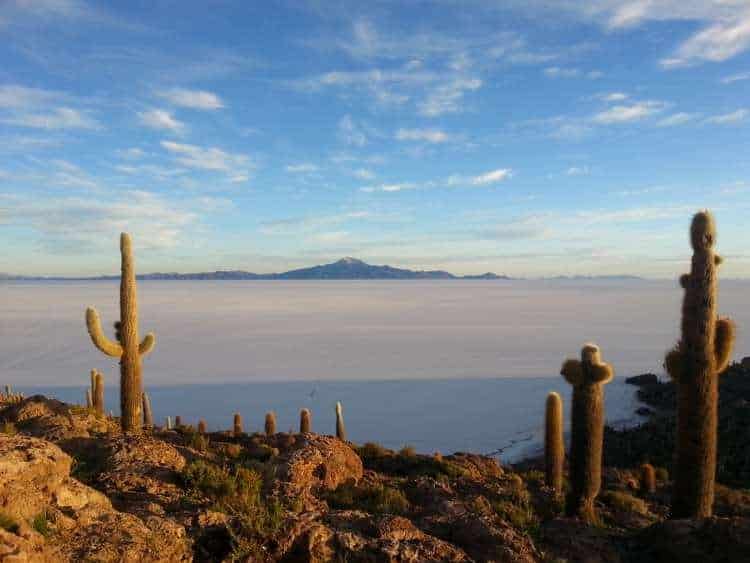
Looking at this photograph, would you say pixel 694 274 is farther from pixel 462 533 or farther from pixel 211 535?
pixel 211 535

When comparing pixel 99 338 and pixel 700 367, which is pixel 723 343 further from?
pixel 99 338

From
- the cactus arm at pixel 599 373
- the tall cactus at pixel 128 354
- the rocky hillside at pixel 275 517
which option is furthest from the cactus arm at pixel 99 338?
the cactus arm at pixel 599 373

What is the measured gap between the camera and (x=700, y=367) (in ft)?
32.1

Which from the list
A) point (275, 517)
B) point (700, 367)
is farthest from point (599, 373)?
point (275, 517)

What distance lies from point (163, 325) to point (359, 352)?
27.0 metres

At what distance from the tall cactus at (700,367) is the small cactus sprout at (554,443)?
8.97ft

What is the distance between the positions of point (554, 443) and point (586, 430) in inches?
96.8

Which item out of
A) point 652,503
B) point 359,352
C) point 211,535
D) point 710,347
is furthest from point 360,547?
point 359,352

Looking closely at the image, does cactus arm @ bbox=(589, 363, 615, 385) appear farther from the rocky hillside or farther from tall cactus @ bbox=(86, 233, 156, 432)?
tall cactus @ bbox=(86, 233, 156, 432)

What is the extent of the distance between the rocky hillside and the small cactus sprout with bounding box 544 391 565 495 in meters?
1.76

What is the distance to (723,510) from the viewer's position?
1213 cm

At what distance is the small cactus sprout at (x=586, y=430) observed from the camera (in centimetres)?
991

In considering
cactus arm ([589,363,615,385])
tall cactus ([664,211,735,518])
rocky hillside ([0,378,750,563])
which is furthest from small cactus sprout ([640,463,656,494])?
cactus arm ([589,363,615,385])

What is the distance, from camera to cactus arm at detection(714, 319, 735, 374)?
9.88 m
